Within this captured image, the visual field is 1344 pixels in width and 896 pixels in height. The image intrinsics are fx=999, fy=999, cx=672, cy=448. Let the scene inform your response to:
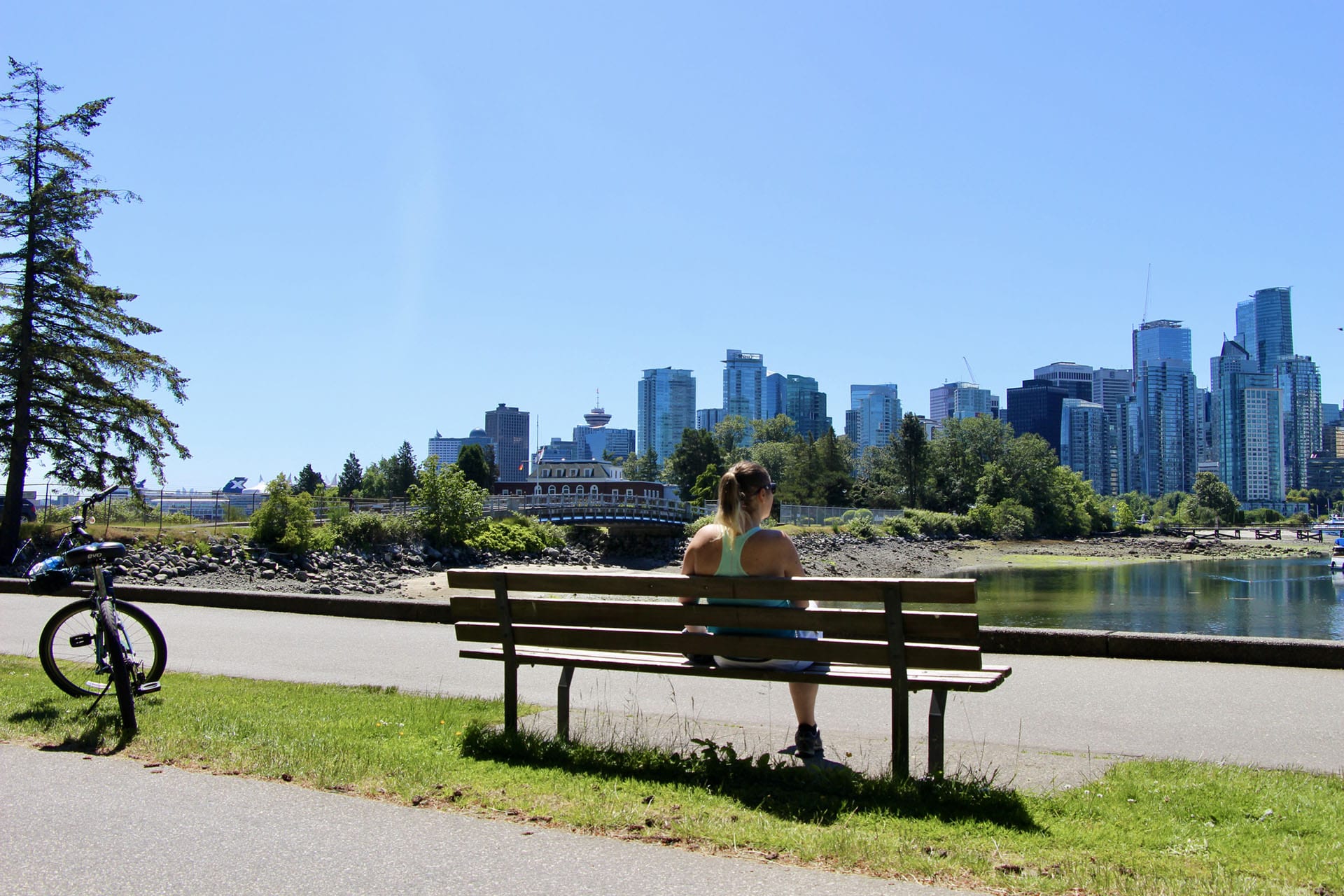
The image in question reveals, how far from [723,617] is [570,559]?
45.3 m

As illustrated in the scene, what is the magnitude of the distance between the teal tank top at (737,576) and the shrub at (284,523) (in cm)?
3170

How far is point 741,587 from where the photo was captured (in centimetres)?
502

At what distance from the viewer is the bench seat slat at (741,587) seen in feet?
15.2

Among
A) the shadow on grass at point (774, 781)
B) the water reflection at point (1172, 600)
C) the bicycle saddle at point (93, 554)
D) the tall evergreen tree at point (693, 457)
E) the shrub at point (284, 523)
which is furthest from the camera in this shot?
the tall evergreen tree at point (693, 457)

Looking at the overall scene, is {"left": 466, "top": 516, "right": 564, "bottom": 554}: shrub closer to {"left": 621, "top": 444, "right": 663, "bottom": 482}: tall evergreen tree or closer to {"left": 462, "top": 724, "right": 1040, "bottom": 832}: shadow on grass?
{"left": 462, "top": 724, "right": 1040, "bottom": 832}: shadow on grass

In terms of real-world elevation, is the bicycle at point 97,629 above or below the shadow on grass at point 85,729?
above

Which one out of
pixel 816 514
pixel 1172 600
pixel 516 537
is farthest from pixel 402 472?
pixel 1172 600

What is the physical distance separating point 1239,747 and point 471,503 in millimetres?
41137

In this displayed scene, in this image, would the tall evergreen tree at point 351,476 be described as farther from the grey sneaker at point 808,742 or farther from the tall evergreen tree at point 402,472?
the grey sneaker at point 808,742

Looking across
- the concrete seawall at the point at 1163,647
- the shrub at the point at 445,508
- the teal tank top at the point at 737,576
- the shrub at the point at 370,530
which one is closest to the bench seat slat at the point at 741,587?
the teal tank top at the point at 737,576

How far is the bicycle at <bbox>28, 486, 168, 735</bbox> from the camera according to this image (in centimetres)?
621

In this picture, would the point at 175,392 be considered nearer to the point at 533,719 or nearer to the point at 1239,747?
the point at 533,719

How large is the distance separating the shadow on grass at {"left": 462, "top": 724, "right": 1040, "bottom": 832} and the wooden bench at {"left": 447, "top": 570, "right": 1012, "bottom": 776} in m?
0.18

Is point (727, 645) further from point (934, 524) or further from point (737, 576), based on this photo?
point (934, 524)
